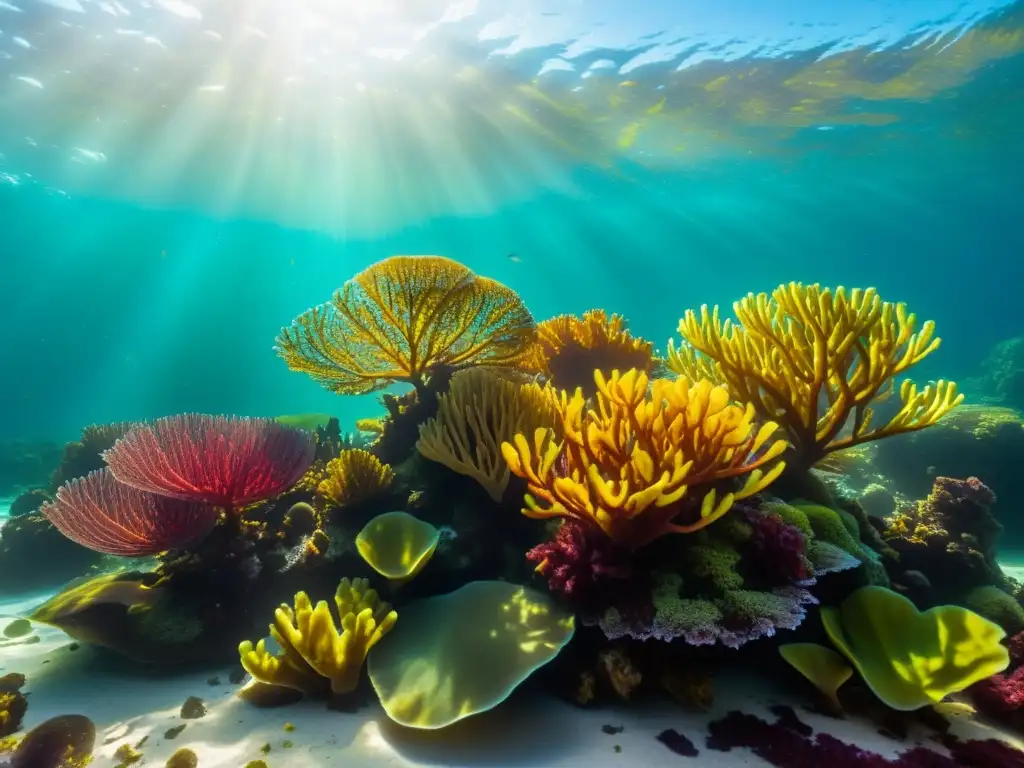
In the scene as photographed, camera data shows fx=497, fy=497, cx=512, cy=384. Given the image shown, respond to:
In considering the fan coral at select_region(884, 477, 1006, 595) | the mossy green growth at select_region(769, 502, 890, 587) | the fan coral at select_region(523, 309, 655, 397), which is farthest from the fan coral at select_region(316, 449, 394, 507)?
the fan coral at select_region(884, 477, 1006, 595)

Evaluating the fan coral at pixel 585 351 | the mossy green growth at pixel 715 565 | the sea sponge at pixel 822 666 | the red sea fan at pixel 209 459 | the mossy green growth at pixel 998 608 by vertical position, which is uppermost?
the fan coral at pixel 585 351

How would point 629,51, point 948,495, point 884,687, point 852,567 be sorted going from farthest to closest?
point 629,51, point 948,495, point 852,567, point 884,687

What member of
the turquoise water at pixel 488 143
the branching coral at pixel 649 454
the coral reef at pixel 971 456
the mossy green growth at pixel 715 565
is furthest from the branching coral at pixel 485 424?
the turquoise water at pixel 488 143

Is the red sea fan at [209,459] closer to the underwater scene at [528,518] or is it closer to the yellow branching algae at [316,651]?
the underwater scene at [528,518]

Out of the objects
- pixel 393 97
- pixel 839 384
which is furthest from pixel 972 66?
pixel 839 384

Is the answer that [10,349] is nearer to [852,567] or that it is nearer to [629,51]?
[629,51]

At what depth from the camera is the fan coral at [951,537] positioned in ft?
14.7

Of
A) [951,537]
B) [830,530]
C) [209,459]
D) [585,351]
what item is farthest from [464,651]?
[951,537]

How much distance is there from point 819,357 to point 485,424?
2461 millimetres

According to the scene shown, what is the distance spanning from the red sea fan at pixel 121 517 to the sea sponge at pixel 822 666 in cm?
410

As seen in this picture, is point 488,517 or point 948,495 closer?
point 488,517

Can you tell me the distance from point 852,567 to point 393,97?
80.9 ft

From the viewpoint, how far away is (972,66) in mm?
19875

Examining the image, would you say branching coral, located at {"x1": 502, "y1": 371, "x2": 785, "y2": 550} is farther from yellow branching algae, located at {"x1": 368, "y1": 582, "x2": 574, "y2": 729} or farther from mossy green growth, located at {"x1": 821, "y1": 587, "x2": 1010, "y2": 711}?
mossy green growth, located at {"x1": 821, "y1": 587, "x2": 1010, "y2": 711}
